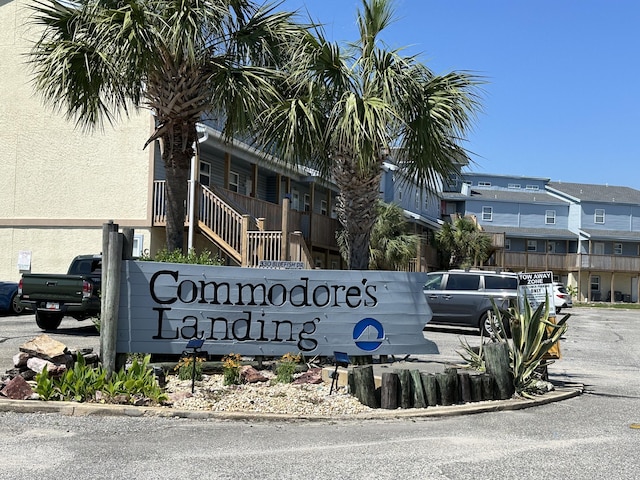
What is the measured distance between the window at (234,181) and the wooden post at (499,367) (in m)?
17.8

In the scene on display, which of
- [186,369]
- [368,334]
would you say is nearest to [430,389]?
[368,334]

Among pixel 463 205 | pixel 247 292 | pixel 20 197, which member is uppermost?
pixel 463 205

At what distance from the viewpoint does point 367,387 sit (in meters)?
8.40

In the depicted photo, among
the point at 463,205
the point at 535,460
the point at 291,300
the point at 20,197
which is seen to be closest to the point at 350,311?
the point at 291,300

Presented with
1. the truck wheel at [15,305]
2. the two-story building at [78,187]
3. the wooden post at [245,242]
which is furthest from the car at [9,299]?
the wooden post at [245,242]

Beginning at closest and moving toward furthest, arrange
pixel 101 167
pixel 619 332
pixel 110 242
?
pixel 110 242 < pixel 101 167 < pixel 619 332

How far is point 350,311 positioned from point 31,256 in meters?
15.0

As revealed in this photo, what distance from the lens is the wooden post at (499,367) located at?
910 cm

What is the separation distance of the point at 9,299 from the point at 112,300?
11725 millimetres

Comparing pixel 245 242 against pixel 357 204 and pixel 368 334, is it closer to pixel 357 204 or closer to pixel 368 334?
pixel 357 204

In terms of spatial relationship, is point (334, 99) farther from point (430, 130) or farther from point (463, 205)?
point (463, 205)

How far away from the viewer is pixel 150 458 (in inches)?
236

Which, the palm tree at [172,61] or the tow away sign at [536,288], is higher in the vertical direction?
the palm tree at [172,61]

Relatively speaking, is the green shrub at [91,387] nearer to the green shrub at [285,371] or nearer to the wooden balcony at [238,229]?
the green shrub at [285,371]
